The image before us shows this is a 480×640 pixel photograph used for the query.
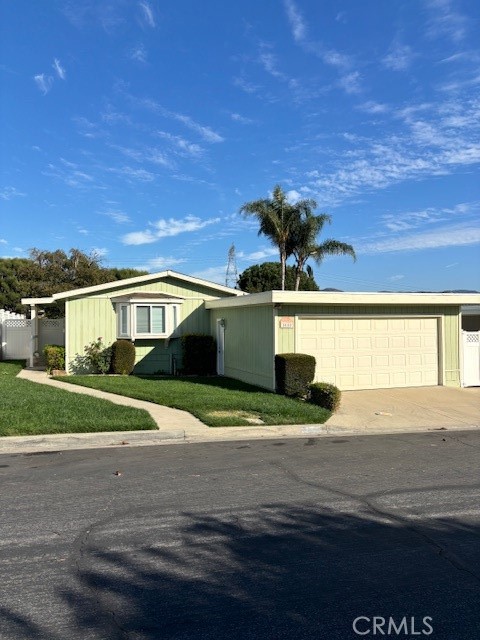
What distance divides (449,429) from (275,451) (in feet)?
13.5

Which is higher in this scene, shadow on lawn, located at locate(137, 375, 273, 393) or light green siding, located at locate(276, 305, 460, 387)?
light green siding, located at locate(276, 305, 460, 387)

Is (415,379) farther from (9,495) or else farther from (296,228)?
(296,228)

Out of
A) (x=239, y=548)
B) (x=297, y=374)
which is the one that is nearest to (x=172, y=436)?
(x=297, y=374)

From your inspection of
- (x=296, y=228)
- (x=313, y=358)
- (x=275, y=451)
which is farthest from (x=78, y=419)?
(x=296, y=228)

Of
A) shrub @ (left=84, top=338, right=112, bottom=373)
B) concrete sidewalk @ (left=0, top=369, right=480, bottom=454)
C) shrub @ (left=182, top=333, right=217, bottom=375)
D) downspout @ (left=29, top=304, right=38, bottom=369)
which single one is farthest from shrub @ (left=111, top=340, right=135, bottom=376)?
downspout @ (left=29, top=304, right=38, bottom=369)

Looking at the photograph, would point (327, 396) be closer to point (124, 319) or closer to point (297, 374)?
point (297, 374)

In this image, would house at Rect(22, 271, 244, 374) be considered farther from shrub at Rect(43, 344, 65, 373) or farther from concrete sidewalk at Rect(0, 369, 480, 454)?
concrete sidewalk at Rect(0, 369, 480, 454)

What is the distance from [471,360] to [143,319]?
10798 mm

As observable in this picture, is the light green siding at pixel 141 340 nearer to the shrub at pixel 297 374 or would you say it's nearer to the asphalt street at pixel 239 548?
the shrub at pixel 297 374

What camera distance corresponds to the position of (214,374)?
19.1m

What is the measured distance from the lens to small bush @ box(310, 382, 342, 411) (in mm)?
11922

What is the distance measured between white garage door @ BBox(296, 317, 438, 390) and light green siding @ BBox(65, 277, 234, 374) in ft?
21.3

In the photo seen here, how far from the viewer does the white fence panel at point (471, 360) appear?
1588cm

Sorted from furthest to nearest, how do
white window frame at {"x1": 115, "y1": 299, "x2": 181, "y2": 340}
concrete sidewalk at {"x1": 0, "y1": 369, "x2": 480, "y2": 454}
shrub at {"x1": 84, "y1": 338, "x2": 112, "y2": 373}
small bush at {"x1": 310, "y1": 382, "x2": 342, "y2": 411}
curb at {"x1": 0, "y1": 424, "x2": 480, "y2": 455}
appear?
white window frame at {"x1": 115, "y1": 299, "x2": 181, "y2": 340}
shrub at {"x1": 84, "y1": 338, "x2": 112, "y2": 373}
small bush at {"x1": 310, "y1": 382, "x2": 342, "y2": 411}
concrete sidewalk at {"x1": 0, "y1": 369, "x2": 480, "y2": 454}
curb at {"x1": 0, "y1": 424, "x2": 480, "y2": 455}
